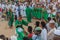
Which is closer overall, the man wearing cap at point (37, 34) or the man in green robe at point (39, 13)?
the man wearing cap at point (37, 34)

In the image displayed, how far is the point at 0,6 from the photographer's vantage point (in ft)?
72.0

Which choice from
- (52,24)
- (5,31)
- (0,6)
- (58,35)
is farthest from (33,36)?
(0,6)

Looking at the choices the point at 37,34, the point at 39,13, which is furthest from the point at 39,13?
the point at 37,34

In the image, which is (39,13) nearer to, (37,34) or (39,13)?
(39,13)

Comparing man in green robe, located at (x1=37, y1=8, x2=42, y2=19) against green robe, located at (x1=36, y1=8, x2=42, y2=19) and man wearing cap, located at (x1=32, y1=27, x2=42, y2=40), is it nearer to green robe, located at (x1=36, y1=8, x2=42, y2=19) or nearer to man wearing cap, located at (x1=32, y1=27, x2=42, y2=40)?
green robe, located at (x1=36, y1=8, x2=42, y2=19)

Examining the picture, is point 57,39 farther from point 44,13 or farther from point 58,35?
point 44,13

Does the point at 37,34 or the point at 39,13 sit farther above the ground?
the point at 37,34

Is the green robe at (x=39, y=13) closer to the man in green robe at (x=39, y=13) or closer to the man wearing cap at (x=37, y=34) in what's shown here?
the man in green robe at (x=39, y=13)

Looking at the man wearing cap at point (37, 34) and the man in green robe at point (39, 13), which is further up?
the man wearing cap at point (37, 34)

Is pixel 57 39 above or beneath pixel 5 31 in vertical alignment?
above

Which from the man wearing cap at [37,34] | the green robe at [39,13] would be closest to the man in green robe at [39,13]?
the green robe at [39,13]

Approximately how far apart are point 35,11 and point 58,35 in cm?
1466

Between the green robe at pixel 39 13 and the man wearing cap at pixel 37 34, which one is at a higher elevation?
the man wearing cap at pixel 37 34

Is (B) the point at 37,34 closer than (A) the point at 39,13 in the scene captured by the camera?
Yes
